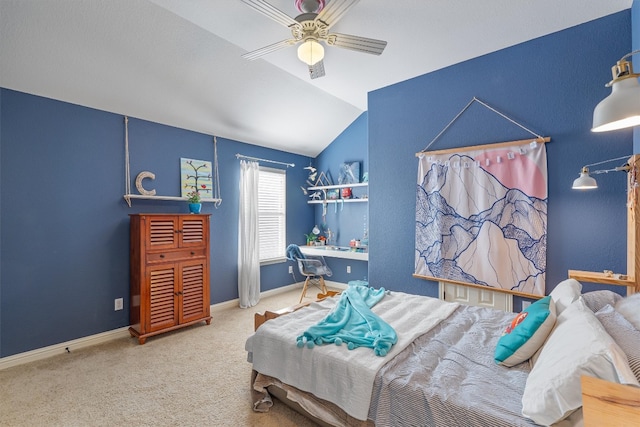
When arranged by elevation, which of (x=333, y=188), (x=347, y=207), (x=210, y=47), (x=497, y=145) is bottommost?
(x=347, y=207)

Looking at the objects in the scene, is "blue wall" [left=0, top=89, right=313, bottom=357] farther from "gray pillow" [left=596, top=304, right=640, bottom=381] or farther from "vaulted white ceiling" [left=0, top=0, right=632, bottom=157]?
"gray pillow" [left=596, top=304, right=640, bottom=381]

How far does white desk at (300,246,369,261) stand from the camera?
4.27 m

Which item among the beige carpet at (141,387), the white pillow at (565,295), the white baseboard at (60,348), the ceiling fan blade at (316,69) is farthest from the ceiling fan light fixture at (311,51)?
the white baseboard at (60,348)

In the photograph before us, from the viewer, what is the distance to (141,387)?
2271mm

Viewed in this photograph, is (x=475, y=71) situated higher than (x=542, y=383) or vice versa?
(x=475, y=71)

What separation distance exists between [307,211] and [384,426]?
14.3ft

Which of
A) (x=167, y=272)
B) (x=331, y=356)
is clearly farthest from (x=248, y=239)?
(x=331, y=356)

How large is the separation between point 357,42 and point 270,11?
0.64m

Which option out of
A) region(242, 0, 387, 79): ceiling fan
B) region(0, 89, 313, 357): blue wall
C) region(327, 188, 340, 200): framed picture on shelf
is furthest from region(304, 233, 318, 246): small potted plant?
region(242, 0, 387, 79): ceiling fan

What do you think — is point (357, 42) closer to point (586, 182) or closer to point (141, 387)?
point (586, 182)

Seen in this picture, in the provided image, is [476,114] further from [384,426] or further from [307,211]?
[307,211]

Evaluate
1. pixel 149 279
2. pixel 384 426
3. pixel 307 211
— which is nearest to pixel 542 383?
pixel 384 426

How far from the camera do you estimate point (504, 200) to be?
273cm

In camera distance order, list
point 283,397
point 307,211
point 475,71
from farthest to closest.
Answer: point 307,211, point 475,71, point 283,397
